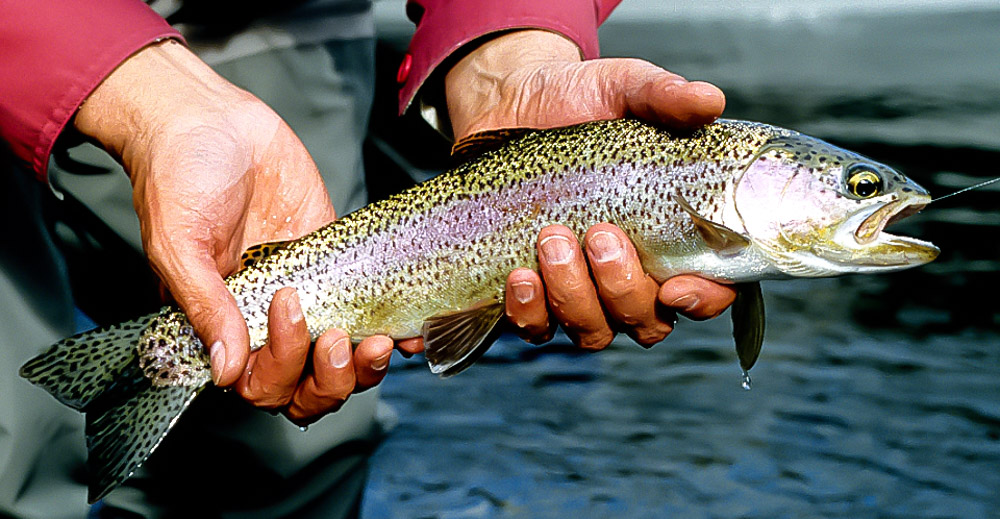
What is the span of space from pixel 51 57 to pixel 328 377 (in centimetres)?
123

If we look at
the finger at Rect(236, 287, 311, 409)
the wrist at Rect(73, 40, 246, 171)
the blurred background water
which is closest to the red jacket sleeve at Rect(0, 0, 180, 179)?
the wrist at Rect(73, 40, 246, 171)

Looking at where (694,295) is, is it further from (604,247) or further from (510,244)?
(510,244)

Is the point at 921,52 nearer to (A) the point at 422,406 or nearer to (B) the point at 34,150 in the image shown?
(A) the point at 422,406

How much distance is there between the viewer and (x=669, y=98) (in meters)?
2.71

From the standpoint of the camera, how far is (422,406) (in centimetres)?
571

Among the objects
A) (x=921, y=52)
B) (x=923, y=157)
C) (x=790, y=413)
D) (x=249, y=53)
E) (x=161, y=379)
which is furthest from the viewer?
(x=921, y=52)

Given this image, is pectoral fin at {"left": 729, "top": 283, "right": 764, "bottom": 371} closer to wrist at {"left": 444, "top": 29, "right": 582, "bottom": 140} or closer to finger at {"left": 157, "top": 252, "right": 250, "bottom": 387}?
wrist at {"left": 444, "top": 29, "right": 582, "bottom": 140}

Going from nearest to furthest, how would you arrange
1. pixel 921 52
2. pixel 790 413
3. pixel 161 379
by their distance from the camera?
pixel 161 379
pixel 790 413
pixel 921 52

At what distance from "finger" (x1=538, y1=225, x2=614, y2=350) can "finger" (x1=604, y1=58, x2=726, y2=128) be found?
409mm

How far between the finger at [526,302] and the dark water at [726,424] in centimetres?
194

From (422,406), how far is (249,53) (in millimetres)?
2460

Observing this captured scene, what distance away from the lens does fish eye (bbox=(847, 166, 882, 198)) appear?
2.67 meters

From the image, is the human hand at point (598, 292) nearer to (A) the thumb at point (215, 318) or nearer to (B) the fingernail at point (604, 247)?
(B) the fingernail at point (604, 247)

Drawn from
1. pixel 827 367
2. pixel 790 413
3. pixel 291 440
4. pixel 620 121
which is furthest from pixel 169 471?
pixel 827 367
